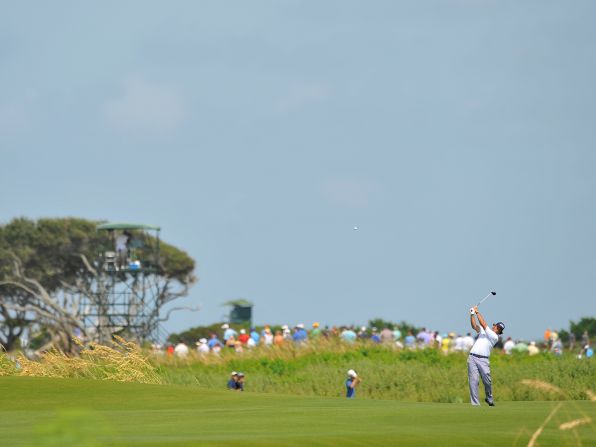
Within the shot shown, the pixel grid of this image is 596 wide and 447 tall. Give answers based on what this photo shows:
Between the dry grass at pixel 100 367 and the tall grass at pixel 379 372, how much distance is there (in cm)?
200

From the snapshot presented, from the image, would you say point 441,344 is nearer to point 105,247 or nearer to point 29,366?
point 29,366

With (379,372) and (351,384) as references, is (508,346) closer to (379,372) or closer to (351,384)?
(379,372)

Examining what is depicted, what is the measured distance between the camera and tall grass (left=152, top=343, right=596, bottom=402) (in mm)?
30141

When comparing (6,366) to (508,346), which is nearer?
(6,366)

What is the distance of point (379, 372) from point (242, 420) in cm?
1756

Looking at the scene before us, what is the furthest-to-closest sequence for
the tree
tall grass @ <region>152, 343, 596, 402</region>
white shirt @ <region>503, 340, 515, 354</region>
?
the tree → white shirt @ <region>503, 340, 515, 354</region> → tall grass @ <region>152, 343, 596, 402</region>

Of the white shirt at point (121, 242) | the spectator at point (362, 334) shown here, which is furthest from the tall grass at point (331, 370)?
the white shirt at point (121, 242)

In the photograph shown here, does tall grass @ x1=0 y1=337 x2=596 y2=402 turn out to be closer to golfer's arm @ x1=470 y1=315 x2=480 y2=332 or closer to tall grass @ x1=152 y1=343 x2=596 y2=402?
tall grass @ x1=152 y1=343 x2=596 y2=402

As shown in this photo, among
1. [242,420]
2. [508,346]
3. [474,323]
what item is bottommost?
[242,420]

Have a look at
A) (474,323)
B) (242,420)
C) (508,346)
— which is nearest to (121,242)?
(508,346)

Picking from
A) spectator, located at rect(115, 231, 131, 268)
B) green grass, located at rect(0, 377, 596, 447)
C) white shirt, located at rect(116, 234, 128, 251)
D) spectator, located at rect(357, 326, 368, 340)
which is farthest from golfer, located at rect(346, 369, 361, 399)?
white shirt, located at rect(116, 234, 128, 251)

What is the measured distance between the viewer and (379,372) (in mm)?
33781

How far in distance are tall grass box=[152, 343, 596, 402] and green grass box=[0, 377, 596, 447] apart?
6981 millimetres

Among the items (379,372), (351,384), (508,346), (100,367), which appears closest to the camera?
(100,367)
